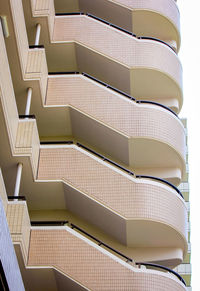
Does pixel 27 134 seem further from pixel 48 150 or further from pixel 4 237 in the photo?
pixel 4 237

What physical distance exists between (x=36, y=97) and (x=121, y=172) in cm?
374

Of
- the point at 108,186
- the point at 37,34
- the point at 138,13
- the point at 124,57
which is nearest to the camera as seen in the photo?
the point at 108,186

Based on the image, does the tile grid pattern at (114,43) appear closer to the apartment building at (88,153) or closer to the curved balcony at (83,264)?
the apartment building at (88,153)

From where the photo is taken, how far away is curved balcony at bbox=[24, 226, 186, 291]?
48.1ft

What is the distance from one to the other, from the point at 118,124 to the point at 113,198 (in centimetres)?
284

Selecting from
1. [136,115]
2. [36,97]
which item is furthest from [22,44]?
[136,115]

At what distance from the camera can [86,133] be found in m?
18.8

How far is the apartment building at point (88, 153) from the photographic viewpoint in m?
14.9

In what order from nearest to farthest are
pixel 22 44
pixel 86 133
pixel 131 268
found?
pixel 131 268
pixel 22 44
pixel 86 133

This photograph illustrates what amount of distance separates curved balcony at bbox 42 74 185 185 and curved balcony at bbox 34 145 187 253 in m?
1.62

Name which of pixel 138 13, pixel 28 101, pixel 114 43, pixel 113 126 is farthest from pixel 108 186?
pixel 138 13

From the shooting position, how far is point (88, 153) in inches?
671

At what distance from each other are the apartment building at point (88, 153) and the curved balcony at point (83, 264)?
0.09 feet

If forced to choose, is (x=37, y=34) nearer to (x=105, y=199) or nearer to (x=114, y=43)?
(x=114, y=43)
